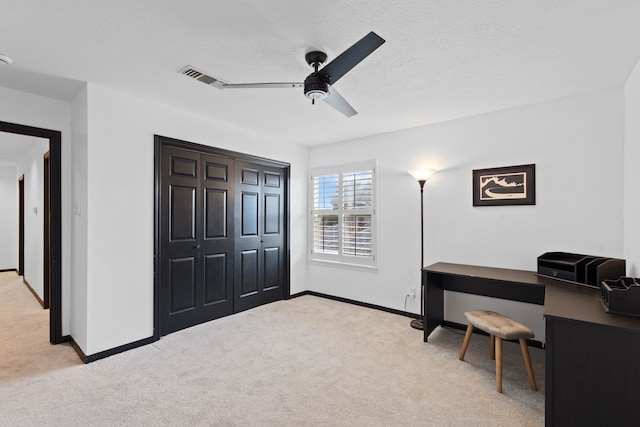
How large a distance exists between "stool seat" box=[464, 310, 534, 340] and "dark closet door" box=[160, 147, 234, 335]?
9.41 feet

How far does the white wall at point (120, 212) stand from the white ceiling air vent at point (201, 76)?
90 cm

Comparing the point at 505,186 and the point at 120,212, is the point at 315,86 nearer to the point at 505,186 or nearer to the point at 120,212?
the point at 120,212

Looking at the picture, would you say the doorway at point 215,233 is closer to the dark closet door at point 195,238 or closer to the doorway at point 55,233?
the dark closet door at point 195,238

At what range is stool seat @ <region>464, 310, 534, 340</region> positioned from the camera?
2338 millimetres

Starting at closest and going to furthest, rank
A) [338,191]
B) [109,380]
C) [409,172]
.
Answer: [109,380] < [409,172] < [338,191]

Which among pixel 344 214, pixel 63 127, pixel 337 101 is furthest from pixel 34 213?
pixel 337 101

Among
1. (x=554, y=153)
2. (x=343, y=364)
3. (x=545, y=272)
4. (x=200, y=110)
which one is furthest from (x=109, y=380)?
(x=554, y=153)

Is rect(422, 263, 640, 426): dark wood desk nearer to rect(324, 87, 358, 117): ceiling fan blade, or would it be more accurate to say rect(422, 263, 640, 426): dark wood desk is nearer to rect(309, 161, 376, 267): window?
rect(324, 87, 358, 117): ceiling fan blade

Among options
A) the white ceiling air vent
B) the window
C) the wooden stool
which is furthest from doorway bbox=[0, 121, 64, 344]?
the wooden stool

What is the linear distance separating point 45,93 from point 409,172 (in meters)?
4.00

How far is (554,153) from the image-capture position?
3035mm

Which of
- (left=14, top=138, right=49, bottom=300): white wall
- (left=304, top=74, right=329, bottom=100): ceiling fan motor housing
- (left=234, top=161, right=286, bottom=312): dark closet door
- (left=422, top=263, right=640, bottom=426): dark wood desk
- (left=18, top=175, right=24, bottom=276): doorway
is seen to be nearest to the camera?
(left=422, top=263, right=640, bottom=426): dark wood desk

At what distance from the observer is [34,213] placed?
5.25 m

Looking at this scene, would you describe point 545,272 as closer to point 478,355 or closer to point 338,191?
point 478,355
